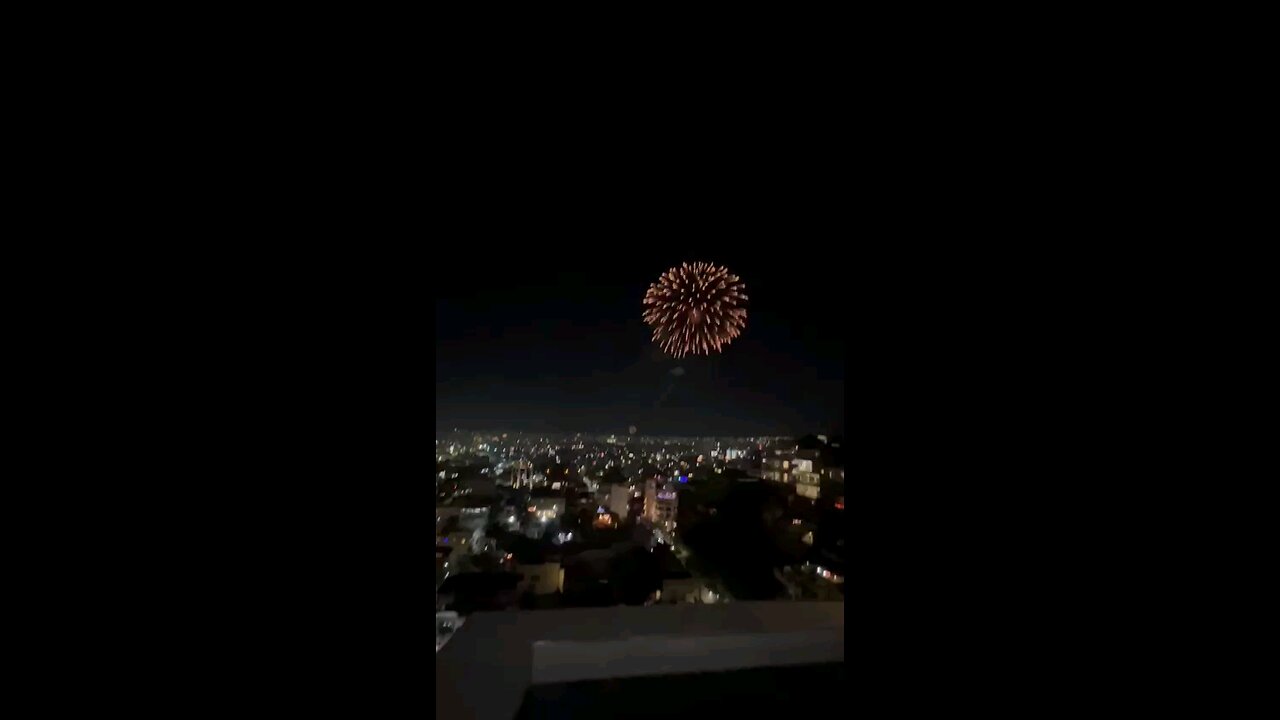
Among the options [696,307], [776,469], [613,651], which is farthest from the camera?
[776,469]

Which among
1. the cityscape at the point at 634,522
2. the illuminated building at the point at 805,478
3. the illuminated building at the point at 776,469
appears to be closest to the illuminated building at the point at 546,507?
the cityscape at the point at 634,522

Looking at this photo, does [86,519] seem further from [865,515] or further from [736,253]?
[736,253]

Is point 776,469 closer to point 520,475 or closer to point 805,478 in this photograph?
point 805,478

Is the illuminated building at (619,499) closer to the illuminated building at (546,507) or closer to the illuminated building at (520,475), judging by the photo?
the illuminated building at (546,507)

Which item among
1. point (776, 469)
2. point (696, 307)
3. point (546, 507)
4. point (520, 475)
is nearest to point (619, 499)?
point (546, 507)

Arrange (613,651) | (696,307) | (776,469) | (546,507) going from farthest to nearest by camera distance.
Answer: (776,469) < (546,507) < (613,651) < (696,307)

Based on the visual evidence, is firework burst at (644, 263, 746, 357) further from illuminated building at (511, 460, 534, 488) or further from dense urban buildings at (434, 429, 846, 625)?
illuminated building at (511, 460, 534, 488)

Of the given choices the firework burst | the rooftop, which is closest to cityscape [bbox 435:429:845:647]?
the rooftop

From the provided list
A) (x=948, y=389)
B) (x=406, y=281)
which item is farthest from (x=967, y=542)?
(x=406, y=281)
